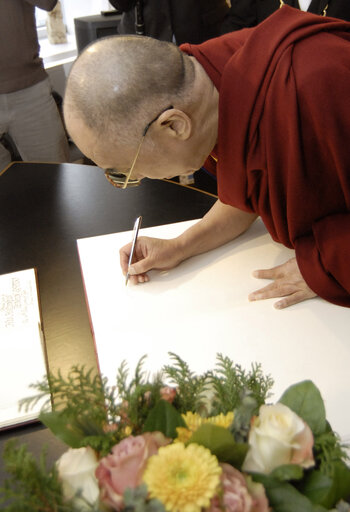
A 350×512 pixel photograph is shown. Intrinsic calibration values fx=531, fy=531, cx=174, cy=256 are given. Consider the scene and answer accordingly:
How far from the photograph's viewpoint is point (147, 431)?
525 mm

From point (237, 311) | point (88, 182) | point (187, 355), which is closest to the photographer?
point (187, 355)

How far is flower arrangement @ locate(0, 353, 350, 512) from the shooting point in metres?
0.44

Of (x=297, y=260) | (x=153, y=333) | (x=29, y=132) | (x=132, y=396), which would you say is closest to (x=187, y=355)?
(x=153, y=333)

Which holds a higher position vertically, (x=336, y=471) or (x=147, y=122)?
(x=147, y=122)

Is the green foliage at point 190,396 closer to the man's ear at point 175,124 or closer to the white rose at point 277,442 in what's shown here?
the white rose at point 277,442

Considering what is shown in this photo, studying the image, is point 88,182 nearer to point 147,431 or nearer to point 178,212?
point 178,212

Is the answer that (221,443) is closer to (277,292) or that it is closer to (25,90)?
(277,292)

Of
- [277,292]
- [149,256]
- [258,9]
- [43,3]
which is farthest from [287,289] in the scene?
[43,3]

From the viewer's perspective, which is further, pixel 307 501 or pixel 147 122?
pixel 147 122

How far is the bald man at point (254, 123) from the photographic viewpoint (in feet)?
3.15

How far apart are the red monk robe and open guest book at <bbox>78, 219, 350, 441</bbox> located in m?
0.11

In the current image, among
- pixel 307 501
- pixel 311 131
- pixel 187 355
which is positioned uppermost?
pixel 311 131

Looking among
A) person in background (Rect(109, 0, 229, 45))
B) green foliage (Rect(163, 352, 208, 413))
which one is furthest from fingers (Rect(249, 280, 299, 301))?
person in background (Rect(109, 0, 229, 45))

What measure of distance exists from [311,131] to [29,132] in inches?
58.9
